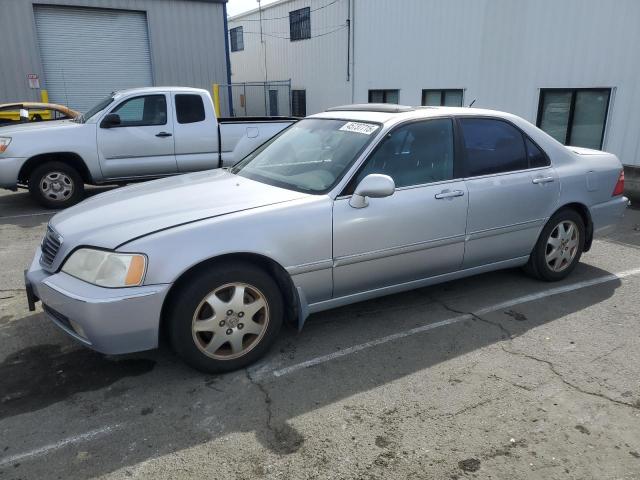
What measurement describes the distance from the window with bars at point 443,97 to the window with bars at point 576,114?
296 cm

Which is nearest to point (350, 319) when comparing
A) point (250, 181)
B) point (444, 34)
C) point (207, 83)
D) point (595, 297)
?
point (250, 181)

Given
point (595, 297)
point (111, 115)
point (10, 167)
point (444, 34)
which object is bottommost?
point (595, 297)

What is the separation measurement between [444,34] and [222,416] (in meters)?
13.2

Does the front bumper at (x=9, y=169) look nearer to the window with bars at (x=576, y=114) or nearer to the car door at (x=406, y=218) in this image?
the car door at (x=406, y=218)

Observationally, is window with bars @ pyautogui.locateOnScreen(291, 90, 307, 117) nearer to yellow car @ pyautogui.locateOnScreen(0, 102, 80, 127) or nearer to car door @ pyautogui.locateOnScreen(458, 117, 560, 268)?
yellow car @ pyautogui.locateOnScreen(0, 102, 80, 127)

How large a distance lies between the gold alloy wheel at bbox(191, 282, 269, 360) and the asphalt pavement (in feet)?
0.62

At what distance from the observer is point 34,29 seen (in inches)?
580

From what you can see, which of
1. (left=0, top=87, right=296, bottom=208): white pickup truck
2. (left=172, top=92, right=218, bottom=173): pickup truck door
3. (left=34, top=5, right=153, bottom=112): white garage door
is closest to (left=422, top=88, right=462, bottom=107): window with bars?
(left=0, top=87, right=296, bottom=208): white pickup truck

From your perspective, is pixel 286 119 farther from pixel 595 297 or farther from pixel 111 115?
pixel 595 297

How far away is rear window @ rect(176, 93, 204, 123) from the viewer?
28.0 ft

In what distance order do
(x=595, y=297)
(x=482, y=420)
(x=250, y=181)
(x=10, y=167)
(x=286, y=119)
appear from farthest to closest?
(x=286, y=119)
(x=10, y=167)
(x=595, y=297)
(x=250, y=181)
(x=482, y=420)

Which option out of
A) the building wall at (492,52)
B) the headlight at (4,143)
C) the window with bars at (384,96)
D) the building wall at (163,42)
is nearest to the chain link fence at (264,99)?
the building wall at (492,52)

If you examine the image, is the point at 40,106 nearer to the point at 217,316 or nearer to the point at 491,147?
the point at 217,316

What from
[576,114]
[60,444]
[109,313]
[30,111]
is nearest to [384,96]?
A: [576,114]
